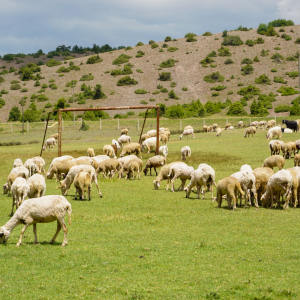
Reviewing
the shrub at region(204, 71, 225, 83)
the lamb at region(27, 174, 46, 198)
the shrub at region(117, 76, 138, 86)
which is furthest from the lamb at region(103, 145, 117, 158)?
the shrub at region(204, 71, 225, 83)

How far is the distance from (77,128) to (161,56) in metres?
68.1

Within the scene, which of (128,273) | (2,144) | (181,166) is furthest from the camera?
(2,144)

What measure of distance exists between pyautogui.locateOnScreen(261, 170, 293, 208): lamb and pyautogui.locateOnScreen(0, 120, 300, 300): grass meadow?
1.70ft

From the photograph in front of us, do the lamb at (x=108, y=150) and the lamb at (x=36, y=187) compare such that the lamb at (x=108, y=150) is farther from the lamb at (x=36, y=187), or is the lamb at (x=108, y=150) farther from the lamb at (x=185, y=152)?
the lamb at (x=36, y=187)

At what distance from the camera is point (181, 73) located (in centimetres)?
11019

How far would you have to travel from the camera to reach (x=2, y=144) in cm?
4688

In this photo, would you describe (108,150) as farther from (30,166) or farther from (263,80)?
(263,80)

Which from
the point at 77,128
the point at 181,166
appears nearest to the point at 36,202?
the point at 181,166

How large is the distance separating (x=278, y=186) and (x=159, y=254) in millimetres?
6334

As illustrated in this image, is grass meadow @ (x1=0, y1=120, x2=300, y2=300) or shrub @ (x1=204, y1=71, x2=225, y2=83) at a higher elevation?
shrub @ (x1=204, y1=71, x2=225, y2=83)

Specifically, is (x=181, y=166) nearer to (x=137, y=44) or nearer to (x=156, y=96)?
(x=156, y=96)

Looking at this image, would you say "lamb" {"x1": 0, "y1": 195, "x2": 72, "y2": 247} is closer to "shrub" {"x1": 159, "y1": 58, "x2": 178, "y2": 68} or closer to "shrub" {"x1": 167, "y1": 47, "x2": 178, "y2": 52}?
"shrub" {"x1": 159, "y1": 58, "x2": 178, "y2": 68}

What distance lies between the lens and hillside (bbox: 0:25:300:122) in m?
96.4

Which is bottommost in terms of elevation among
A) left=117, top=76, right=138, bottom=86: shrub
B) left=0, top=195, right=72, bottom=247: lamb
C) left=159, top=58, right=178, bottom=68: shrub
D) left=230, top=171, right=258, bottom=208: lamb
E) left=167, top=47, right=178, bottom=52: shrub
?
left=0, top=195, right=72, bottom=247: lamb
